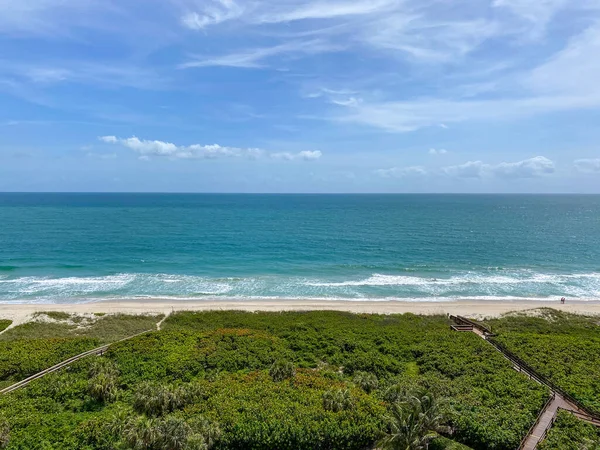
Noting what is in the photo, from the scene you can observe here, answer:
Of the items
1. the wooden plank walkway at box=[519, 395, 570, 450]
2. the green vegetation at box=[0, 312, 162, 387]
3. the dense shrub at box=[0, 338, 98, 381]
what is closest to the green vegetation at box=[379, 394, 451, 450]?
the wooden plank walkway at box=[519, 395, 570, 450]

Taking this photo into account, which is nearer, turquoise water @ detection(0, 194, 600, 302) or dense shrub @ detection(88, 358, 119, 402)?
dense shrub @ detection(88, 358, 119, 402)

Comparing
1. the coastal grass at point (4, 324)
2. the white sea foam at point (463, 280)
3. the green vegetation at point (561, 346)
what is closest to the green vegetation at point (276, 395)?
the green vegetation at point (561, 346)

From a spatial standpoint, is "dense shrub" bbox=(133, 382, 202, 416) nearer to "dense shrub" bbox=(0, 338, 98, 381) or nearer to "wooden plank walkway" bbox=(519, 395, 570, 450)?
"dense shrub" bbox=(0, 338, 98, 381)

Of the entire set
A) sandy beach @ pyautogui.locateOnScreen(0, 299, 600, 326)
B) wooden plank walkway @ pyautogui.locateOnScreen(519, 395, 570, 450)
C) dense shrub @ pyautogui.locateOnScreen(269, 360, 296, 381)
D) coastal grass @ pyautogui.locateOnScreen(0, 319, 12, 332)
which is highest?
dense shrub @ pyautogui.locateOnScreen(269, 360, 296, 381)

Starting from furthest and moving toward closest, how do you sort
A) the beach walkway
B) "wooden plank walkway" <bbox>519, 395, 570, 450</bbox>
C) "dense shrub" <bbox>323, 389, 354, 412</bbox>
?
"dense shrub" <bbox>323, 389, 354, 412</bbox>
the beach walkway
"wooden plank walkway" <bbox>519, 395, 570, 450</bbox>

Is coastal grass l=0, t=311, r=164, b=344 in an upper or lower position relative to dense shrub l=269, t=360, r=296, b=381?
lower

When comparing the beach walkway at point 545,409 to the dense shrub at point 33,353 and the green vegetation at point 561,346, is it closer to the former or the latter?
the green vegetation at point 561,346

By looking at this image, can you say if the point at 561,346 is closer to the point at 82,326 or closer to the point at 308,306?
the point at 308,306
